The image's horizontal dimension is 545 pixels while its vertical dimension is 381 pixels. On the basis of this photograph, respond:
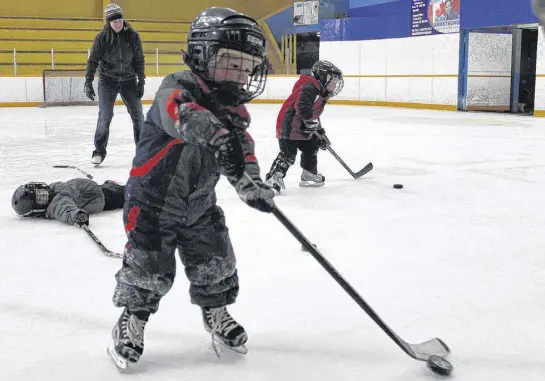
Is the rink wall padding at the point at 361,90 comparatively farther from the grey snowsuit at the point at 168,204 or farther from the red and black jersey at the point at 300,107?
the grey snowsuit at the point at 168,204

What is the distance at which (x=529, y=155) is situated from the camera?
521cm

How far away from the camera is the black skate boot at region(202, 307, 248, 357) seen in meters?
1.52

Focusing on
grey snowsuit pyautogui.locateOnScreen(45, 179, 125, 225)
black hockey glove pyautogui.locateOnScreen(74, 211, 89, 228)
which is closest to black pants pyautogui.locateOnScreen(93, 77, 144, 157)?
grey snowsuit pyautogui.locateOnScreen(45, 179, 125, 225)

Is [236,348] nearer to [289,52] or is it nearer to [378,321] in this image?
[378,321]

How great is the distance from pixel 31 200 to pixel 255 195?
6.43 feet

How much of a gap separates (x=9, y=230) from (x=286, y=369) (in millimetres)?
1791

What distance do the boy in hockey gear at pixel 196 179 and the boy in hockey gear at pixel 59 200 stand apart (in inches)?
56.1

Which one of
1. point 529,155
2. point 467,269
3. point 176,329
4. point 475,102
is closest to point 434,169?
point 529,155

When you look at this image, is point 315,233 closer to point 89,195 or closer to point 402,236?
point 402,236

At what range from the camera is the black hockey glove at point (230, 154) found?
1245 millimetres

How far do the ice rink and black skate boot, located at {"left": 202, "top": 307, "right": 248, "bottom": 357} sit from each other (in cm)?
3

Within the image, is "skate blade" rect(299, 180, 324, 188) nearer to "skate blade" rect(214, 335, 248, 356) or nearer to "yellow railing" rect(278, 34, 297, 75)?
"skate blade" rect(214, 335, 248, 356)

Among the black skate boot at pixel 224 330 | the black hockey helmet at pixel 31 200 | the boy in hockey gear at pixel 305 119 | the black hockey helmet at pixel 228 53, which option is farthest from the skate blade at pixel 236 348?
the boy in hockey gear at pixel 305 119

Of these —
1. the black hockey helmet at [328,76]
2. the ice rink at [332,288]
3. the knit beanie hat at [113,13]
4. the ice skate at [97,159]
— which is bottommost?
the ice rink at [332,288]
